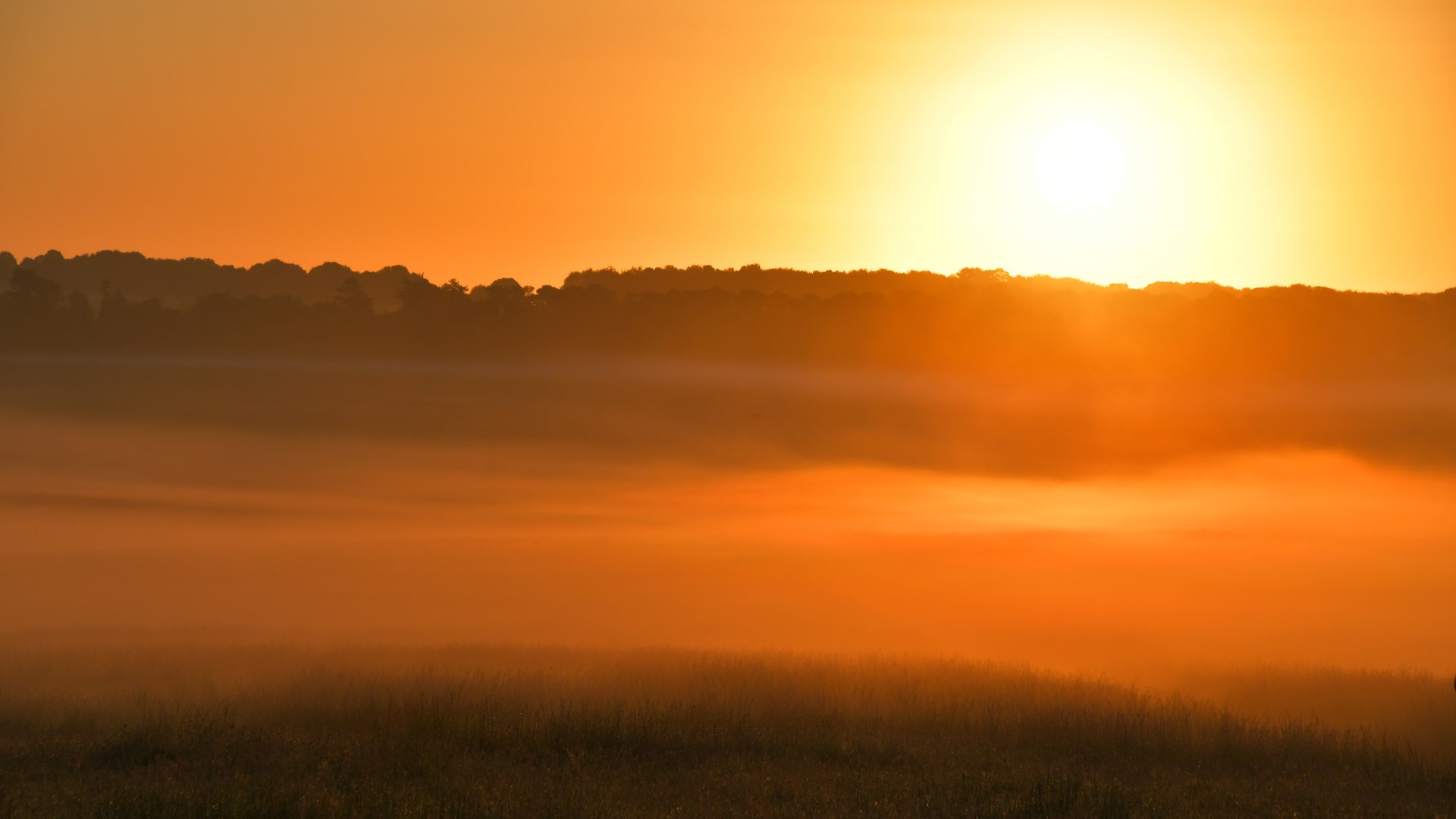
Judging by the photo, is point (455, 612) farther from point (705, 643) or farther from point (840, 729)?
point (840, 729)

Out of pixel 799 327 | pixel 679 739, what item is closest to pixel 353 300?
pixel 799 327

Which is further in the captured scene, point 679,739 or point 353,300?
point 353,300

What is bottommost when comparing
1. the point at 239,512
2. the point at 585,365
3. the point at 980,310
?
the point at 239,512

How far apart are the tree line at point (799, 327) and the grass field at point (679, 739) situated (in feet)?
236

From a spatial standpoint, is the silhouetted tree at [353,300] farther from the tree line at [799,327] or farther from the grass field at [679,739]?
the grass field at [679,739]

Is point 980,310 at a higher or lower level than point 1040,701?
higher

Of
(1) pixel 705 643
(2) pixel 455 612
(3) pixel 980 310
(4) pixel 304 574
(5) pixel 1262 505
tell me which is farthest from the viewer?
(3) pixel 980 310

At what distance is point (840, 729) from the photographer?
14984 mm

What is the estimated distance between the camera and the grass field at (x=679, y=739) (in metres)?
11.7

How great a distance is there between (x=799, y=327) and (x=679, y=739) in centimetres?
8482

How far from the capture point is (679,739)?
1417cm

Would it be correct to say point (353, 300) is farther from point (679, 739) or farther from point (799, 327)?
point (679, 739)

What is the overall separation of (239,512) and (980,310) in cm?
6845

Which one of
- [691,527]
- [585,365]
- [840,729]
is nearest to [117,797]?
[840,729]
